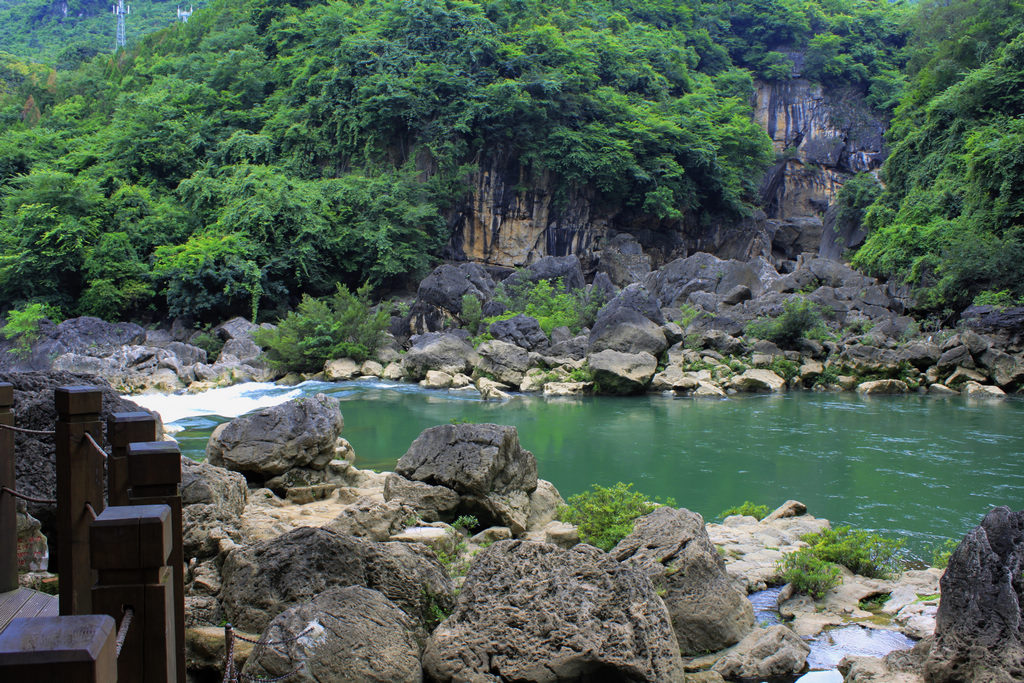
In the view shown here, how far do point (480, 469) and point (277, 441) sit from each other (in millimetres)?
2340

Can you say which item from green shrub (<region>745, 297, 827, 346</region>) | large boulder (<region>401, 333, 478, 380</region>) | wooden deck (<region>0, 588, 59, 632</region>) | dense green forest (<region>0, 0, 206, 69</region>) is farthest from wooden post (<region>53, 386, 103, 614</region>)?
dense green forest (<region>0, 0, 206, 69</region>)

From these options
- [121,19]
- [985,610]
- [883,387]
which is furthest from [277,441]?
[121,19]

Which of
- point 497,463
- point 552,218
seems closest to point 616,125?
point 552,218

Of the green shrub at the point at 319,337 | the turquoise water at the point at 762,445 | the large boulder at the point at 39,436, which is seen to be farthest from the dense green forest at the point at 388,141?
the large boulder at the point at 39,436

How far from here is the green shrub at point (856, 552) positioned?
20.3 feet

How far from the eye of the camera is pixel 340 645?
11.5 ft

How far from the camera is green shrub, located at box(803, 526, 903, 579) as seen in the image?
6.19 meters

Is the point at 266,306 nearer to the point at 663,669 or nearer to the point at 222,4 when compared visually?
the point at 222,4

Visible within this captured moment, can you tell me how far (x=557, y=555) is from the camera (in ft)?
14.0

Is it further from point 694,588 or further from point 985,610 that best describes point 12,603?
point 985,610

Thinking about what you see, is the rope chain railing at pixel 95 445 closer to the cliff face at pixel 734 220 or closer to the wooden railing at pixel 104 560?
the wooden railing at pixel 104 560

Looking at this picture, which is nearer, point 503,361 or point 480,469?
point 480,469

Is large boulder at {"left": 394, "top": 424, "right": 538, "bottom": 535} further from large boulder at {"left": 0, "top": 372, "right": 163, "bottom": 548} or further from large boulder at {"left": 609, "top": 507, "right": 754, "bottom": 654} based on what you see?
large boulder at {"left": 0, "top": 372, "right": 163, "bottom": 548}

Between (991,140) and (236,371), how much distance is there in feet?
76.9
